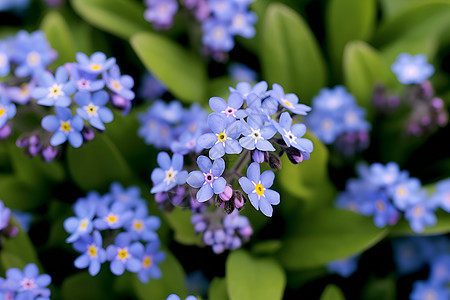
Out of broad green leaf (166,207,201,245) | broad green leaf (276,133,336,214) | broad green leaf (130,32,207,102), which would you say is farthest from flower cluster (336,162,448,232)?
broad green leaf (130,32,207,102)

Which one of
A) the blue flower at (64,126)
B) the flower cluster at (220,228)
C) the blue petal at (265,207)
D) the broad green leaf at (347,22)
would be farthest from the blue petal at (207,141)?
the broad green leaf at (347,22)

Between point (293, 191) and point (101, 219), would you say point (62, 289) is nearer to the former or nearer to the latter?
point (101, 219)

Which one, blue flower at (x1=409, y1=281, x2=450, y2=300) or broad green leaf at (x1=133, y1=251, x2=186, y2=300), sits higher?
blue flower at (x1=409, y1=281, x2=450, y2=300)

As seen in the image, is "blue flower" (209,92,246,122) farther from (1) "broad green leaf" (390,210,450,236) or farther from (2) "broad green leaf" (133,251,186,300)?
(1) "broad green leaf" (390,210,450,236)

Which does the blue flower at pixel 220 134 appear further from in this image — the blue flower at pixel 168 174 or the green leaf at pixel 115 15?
the green leaf at pixel 115 15

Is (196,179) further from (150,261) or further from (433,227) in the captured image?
(433,227)

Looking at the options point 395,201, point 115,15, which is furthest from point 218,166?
point 115,15
